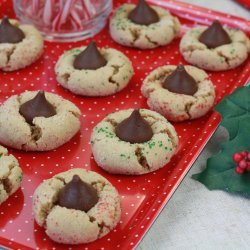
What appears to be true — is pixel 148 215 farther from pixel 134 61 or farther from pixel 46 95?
pixel 134 61

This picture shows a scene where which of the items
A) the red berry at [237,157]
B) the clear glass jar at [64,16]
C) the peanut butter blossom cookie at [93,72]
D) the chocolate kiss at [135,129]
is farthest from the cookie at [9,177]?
the clear glass jar at [64,16]

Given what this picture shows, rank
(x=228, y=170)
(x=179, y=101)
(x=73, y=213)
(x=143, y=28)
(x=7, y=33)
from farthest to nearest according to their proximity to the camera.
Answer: (x=143, y=28), (x=7, y=33), (x=179, y=101), (x=228, y=170), (x=73, y=213)

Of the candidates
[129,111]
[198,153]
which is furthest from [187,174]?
[129,111]

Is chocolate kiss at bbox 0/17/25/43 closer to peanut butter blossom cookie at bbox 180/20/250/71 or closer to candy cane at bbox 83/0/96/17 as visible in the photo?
candy cane at bbox 83/0/96/17

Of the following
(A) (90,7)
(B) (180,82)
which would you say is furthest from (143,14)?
(B) (180,82)

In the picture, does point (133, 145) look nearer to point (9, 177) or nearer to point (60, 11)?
point (9, 177)

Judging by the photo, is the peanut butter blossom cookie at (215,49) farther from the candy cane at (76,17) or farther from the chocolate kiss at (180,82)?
the candy cane at (76,17)

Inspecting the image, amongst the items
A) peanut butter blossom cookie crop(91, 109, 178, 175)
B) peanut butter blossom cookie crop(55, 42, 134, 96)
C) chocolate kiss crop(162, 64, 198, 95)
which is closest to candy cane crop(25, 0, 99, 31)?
peanut butter blossom cookie crop(55, 42, 134, 96)

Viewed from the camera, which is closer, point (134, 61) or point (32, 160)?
point (32, 160)
